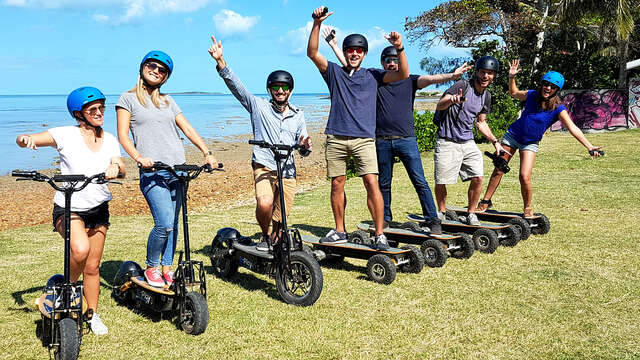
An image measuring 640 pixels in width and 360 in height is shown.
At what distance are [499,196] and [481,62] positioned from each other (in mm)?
4684

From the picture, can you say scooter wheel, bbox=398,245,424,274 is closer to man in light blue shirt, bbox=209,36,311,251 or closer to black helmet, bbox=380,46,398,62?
man in light blue shirt, bbox=209,36,311,251

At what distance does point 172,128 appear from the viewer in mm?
4859

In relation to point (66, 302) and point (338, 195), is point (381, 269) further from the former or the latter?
point (66, 302)

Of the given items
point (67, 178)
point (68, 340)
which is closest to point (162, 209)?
point (67, 178)

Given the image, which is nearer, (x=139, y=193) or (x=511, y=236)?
(x=511, y=236)

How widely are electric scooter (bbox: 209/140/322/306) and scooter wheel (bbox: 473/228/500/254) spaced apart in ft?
8.51

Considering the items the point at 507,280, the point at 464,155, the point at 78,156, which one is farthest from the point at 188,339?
the point at 464,155

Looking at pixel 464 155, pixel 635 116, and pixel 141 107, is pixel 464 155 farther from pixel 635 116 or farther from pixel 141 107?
pixel 635 116

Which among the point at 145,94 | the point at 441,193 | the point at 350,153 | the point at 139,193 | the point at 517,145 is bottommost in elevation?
the point at 139,193

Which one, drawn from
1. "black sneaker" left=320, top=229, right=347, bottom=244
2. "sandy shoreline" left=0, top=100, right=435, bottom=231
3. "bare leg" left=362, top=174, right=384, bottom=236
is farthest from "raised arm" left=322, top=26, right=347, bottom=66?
"sandy shoreline" left=0, top=100, right=435, bottom=231

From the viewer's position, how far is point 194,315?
4438mm

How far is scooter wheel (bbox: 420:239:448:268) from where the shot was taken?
6.28 meters

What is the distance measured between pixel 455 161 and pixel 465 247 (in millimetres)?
1282

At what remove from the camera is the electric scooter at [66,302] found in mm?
3777
